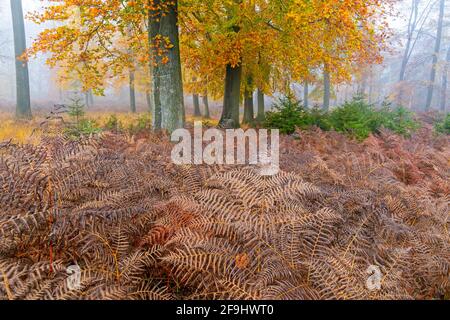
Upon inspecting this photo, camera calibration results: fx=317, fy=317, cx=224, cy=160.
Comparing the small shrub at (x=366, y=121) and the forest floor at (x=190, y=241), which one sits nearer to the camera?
the forest floor at (x=190, y=241)

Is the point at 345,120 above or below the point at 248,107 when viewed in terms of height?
below

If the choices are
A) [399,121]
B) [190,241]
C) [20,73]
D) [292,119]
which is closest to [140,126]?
[292,119]

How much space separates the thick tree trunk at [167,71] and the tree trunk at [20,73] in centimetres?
797

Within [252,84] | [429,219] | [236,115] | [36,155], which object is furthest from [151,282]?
[252,84]

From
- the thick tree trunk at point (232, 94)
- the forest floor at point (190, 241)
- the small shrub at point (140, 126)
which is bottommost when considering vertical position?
the forest floor at point (190, 241)

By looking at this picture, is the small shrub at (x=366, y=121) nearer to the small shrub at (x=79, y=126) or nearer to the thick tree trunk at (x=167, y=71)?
the thick tree trunk at (x=167, y=71)

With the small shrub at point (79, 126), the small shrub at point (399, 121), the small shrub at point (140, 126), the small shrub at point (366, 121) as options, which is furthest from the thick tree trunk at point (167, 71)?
the small shrub at point (399, 121)

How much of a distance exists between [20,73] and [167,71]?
9.18m

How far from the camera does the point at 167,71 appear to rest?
7.62 m

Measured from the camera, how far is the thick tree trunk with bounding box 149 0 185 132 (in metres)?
7.53

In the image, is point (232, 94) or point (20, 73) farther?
point (20, 73)

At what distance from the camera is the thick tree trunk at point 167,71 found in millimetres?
7526

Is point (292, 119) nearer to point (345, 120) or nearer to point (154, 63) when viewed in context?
point (345, 120)

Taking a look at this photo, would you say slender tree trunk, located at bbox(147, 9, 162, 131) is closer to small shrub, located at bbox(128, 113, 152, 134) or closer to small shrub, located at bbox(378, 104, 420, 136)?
small shrub, located at bbox(128, 113, 152, 134)
